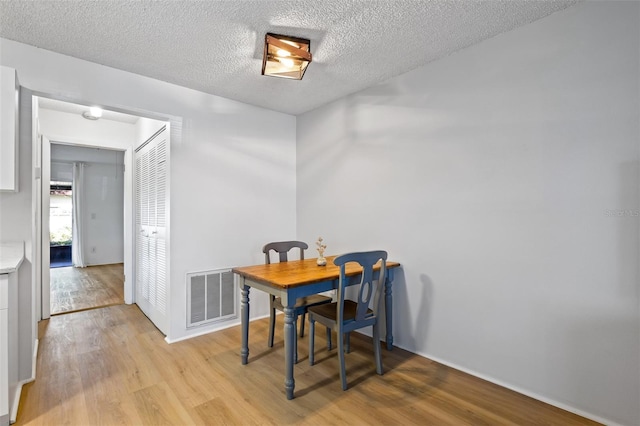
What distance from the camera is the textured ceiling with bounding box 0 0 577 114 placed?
1.78 meters

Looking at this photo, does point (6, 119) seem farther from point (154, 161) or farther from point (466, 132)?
point (466, 132)

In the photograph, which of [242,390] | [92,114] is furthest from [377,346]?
[92,114]

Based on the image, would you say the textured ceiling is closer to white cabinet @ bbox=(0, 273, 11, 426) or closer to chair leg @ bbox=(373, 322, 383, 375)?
white cabinet @ bbox=(0, 273, 11, 426)

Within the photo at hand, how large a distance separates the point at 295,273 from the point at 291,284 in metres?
0.31

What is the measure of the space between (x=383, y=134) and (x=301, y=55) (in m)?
1.07

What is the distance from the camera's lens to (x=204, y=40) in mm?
2127

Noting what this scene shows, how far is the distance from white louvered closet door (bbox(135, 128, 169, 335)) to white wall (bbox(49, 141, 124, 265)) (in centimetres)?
392

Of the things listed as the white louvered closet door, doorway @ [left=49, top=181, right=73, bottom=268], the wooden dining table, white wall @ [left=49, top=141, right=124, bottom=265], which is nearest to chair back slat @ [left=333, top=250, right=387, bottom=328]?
the wooden dining table

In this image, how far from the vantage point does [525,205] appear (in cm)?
197

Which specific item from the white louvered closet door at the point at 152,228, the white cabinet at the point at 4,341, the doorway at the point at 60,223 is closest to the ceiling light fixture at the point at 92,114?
the white louvered closet door at the point at 152,228

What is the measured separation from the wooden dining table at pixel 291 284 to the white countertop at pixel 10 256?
125 cm

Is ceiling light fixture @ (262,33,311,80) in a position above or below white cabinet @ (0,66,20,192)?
above

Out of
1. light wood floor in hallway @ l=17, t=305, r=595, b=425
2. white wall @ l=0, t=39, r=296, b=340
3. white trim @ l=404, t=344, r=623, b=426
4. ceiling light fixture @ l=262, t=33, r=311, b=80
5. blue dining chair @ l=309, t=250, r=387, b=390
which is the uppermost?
ceiling light fixture @ l=262, t=33, r=311, b=80

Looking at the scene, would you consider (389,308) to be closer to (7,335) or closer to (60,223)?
(7,335)
